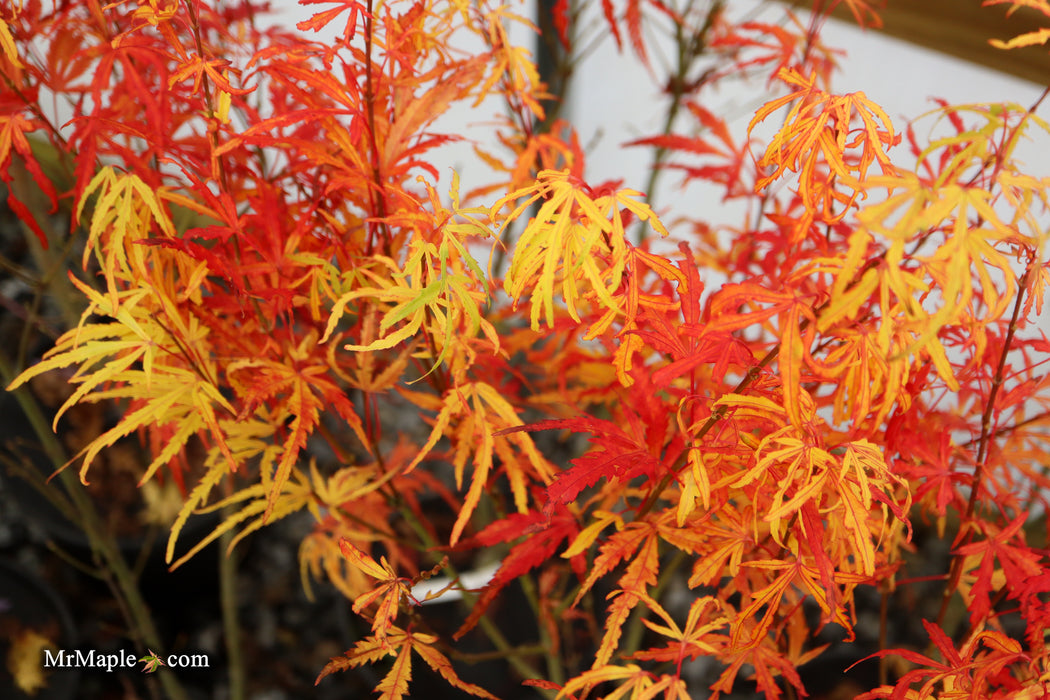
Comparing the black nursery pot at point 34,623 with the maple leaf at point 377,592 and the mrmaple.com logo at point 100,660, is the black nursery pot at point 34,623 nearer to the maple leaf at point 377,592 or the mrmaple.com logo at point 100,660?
the mrmaple.com logo at point 100,660

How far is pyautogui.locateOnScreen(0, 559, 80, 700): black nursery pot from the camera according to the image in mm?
772

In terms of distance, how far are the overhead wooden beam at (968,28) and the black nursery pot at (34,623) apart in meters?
1.14

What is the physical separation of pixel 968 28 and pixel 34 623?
1.46 m

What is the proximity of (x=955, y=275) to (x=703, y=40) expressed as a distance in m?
0.71

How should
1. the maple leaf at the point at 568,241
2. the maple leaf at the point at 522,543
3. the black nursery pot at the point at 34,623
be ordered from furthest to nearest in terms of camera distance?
the black nursery pot at the point at 34,623
the maple leaf at the point at 522,543
the maple leaf at the point at 568,241

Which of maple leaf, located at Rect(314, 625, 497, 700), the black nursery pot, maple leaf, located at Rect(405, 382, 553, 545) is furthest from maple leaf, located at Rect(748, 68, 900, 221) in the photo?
the black nursery pot

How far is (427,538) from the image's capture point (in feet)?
2.02

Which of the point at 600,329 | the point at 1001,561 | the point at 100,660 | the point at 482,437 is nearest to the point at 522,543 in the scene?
the point at 482,437

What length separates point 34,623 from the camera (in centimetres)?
82

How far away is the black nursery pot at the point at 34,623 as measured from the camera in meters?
0.77

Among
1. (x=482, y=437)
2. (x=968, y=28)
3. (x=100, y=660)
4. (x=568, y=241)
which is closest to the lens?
(x=568, y=241)

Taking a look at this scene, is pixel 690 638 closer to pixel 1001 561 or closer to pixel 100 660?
pixel 1001 561

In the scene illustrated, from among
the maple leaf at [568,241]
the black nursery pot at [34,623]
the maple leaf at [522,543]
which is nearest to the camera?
the maple leaf at [568,241]

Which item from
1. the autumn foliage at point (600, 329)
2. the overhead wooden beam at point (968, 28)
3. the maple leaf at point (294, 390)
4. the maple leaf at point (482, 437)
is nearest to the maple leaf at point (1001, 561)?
the autumn foliage at point (600, 329)
